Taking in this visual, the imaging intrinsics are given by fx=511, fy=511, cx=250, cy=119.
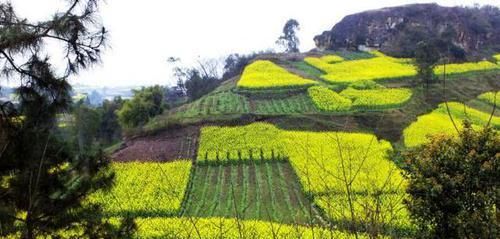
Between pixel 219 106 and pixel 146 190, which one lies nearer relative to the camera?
pixel 146 190

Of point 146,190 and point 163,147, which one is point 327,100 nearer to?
point 163,147

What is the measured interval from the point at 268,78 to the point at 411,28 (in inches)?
980

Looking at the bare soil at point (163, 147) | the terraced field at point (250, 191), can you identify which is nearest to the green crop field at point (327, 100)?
the bare soil at point (163, 147)

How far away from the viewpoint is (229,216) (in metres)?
18.2

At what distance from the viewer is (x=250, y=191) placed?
20.8 meters

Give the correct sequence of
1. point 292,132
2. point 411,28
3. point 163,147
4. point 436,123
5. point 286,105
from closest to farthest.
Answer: point 163,147 < point 292,132 < point 436,123 < point 286,105 < point 411,28

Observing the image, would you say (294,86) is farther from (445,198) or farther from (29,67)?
(29,67)

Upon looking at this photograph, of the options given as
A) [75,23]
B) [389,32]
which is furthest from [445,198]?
[389,32]

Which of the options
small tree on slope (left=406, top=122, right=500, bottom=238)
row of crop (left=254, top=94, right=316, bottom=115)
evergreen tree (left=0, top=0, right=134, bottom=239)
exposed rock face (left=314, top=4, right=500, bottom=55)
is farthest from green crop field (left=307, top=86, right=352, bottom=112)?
evergreen tree (left=0, top=0, right=134, bottom=239)

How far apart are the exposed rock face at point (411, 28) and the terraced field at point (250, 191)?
124ft

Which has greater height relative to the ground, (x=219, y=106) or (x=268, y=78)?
(x=268, y=78)

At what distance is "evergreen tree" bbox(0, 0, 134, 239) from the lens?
18.9 feet

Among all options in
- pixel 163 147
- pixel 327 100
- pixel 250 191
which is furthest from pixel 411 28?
pixel 250 191

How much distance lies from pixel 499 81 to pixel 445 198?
36301 millimetres
